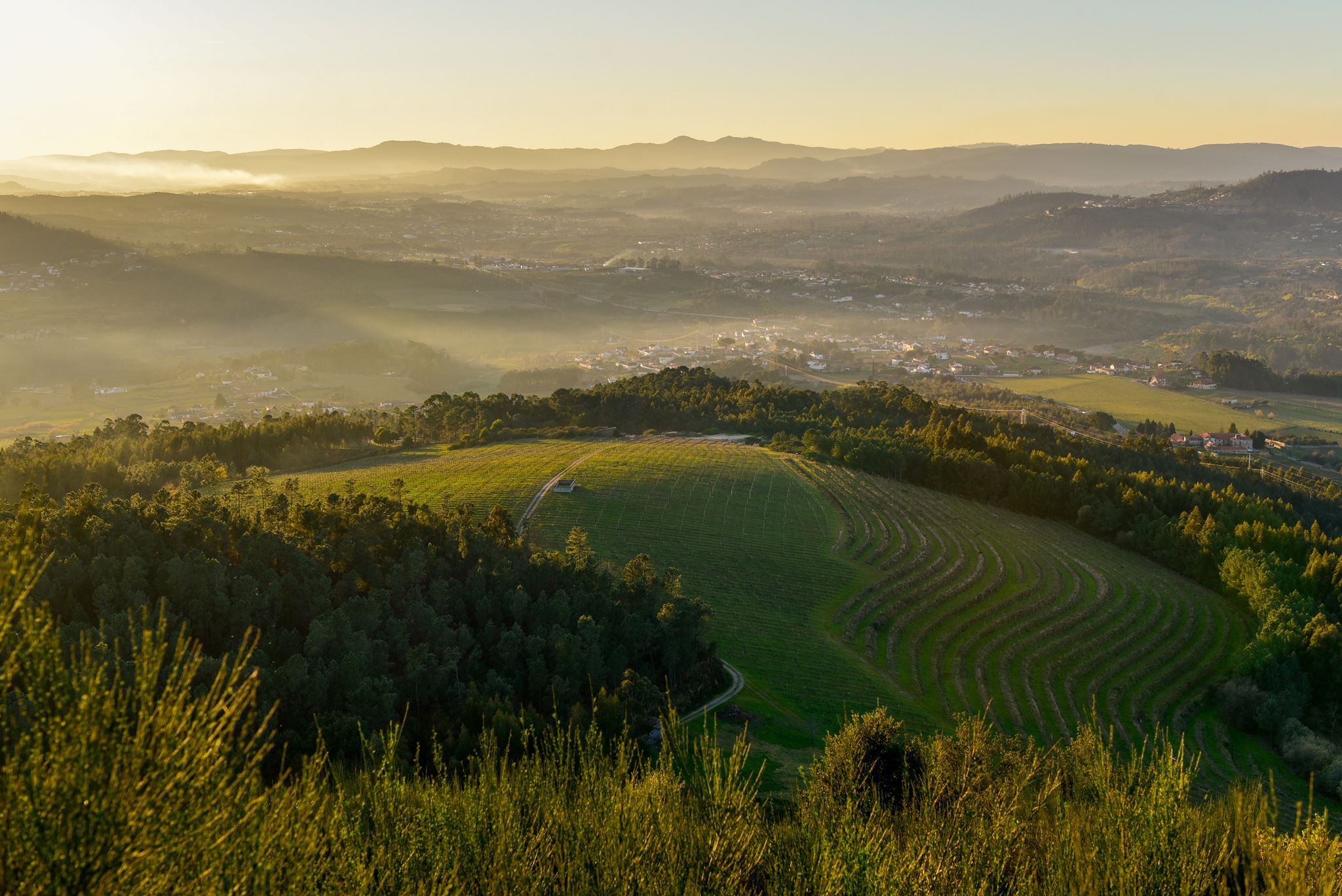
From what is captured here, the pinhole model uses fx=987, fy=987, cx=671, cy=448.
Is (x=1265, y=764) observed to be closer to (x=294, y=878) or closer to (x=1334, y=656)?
(x=1334, y=656)

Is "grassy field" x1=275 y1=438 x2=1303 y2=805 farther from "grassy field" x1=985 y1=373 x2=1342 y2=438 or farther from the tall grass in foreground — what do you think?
"grassy field" x1=985 y1=373 x2=1342 y2=438

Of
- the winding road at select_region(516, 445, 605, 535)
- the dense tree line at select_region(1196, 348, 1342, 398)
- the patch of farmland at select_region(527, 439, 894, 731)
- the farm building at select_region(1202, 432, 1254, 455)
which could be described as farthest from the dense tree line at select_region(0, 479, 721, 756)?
the dense tree line at select_region(1196, 348, 1342, 398)

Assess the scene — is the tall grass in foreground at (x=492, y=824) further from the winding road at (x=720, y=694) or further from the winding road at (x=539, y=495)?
the winding road at (x=539, y=495)

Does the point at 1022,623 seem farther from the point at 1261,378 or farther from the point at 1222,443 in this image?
the point at 1261,378

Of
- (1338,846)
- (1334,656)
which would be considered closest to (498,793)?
(1338,846)

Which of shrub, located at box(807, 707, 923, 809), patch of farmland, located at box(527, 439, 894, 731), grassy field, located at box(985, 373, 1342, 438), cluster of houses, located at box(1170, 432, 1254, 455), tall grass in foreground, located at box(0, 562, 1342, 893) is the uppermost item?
tall grass in foreground, located at box(0, 562, 1342, 893)

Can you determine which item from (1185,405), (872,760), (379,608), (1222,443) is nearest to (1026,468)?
(1222,443)

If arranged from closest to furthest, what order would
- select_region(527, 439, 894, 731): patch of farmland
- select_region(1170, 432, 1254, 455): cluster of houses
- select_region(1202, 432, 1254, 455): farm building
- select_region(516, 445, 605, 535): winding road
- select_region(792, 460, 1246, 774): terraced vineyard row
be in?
select_region(527, 439, 894, 731): patch of farmland, select_region(792, 460, 1246, 774): terraced vineyard row, select_region(516, 445, 605, 535): winding road, select_region(1170, 432, 1254, 455): cluster of houses, select_region(1202, 432, 1254, 455): farm building
